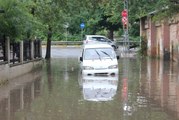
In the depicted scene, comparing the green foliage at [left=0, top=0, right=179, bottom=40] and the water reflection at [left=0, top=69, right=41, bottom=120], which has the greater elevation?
the green foliage at [left=0, top=0, right=179, bottom=40]

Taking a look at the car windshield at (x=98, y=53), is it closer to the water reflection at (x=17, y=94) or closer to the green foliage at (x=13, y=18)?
the water reflection at (x=17, y=94)

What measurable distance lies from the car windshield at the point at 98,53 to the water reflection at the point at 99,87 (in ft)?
5.06

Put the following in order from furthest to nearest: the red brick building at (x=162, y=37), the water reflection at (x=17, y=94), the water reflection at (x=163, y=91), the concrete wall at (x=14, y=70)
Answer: the red brick building at (x=162, y=37), the concrete wall at (x=14, y=70), the water reflection at (x=163, y=91), the water reflection at (x=17, y=94)

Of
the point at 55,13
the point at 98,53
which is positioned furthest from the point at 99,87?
the point at 55,13

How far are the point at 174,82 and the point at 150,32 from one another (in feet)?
68.3

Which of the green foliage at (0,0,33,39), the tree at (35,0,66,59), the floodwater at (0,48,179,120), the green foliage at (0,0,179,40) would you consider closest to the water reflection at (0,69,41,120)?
the floodwater at (0,48,179,120)

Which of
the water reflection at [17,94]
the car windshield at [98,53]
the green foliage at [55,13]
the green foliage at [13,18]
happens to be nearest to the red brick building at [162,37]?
the green foliage at [55,13]

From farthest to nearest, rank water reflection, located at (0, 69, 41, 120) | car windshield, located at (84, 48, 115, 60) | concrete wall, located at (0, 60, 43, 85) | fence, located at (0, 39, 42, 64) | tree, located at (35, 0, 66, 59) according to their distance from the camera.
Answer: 1. tree, located at (35, 0, 66, 59)
2. car windshield, located at (84, 48, 115, 60)
3. fence, located at (0, 39, 42, 64)
4. concrete wall, located at (0, 60, 43, 85)
5. water reflection, located at (0, 69, 41, 120)

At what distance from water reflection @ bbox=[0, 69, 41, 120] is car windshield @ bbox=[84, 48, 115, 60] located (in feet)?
9.64

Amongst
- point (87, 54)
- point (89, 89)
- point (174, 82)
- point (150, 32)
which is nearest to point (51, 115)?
point (89, 89)

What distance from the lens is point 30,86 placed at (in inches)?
737

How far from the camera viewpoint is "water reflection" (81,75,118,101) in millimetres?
14891

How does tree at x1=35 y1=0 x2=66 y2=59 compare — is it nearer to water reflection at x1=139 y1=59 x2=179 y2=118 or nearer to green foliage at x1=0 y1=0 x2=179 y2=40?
green foliage at x1=0 y1=0 x2=179 y2=40

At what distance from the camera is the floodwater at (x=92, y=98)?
460 inches
